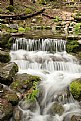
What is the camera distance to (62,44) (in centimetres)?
1329

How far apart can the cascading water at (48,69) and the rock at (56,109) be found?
0.09 meters

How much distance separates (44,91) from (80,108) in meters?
1.57

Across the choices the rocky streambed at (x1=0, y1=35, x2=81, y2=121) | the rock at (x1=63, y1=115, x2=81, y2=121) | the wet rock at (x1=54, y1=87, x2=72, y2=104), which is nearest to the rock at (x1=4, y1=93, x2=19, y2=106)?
the rocky streambed at (x1=0, y1=35, x2=81, y2=121)

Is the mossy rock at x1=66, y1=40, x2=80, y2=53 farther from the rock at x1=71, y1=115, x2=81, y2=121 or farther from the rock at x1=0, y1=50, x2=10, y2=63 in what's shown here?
the rock at x1=71, y1=115, x2=81, y2=121

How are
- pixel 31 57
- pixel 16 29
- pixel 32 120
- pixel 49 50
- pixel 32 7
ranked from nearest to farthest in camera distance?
pixel 32 120, pixel 31 57, pixel 49 50, pixel 16 29, pixel 32 7

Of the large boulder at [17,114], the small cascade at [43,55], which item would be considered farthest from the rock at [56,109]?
the small cascade at [43,55]

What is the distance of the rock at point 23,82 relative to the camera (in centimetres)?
961

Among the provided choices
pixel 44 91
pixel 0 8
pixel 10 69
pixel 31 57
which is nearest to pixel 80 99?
pixel 44 91

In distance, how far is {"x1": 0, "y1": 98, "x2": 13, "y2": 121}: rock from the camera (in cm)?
816

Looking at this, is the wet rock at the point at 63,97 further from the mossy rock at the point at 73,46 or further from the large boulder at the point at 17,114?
the mossy rock at the point at 73,46

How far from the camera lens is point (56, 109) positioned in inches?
348

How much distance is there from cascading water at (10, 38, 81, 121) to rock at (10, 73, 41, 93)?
42 cm

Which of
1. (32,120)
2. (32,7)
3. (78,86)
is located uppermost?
(32,7)

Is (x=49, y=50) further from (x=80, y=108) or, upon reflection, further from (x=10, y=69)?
(x=80, y=108)
